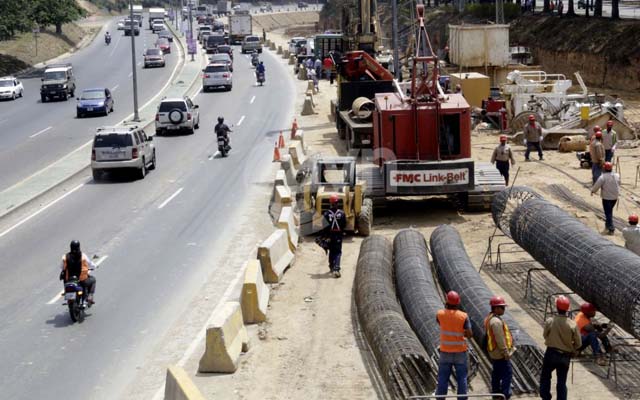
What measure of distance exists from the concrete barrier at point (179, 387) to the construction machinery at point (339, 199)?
10.9 meters

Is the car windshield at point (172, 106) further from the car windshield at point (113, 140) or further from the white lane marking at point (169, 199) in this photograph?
the white lane marking at point (169, 199)

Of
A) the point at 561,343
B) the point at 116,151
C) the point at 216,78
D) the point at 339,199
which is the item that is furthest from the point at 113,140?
the point at 216,78

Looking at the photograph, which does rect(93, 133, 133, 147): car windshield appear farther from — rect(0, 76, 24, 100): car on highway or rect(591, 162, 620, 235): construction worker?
rect(0, 76, 24, 100): car on highway

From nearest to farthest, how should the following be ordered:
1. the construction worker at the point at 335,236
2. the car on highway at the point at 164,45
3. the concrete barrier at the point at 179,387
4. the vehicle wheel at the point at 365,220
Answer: the concrete barrier at the point at 179,387 < the construction worker at the point at 335,236 < the vehicle wheel at the point at 365,220 < the car on highway at the point at 164,45

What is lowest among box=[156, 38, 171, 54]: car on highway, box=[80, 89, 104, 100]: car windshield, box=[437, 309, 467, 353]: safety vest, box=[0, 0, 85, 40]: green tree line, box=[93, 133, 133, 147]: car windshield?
box=[437, 309, 467, 353]: safety vest

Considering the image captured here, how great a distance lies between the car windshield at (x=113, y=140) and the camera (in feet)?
106

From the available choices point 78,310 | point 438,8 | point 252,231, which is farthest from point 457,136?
point 438,8

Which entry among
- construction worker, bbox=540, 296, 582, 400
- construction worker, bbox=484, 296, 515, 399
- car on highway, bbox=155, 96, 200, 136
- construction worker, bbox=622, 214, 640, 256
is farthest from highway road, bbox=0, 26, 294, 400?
construction worker, bbox=622, 214, 640, 256

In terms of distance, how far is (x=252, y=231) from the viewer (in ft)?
80.8

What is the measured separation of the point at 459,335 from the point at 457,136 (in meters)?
14.1

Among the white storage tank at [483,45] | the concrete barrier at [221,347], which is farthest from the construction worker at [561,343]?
the white storage tank at [483,45]

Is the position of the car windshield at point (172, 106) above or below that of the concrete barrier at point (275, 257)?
above

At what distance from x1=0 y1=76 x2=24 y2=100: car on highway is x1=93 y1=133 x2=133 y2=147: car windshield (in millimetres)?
32449

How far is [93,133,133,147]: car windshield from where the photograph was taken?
32.2m
